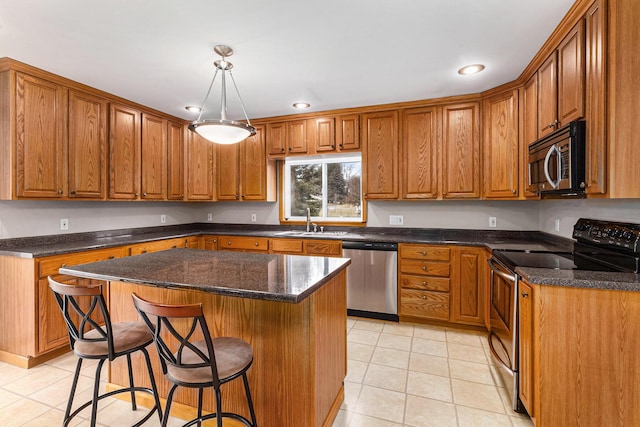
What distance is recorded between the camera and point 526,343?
173 cm

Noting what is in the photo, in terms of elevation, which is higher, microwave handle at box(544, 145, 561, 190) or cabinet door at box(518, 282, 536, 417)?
microwave handle at box(544, 145, 561, 190)

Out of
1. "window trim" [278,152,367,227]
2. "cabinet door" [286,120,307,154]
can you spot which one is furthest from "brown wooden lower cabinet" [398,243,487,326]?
"cabinet door" [286,120,307,154]

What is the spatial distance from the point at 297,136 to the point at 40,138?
2.55 meters

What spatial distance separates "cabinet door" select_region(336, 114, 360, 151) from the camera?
12.3ft

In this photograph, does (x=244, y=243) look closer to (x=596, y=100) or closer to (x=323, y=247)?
(x=323, y=247)

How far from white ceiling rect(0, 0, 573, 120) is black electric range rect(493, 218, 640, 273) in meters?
1.37

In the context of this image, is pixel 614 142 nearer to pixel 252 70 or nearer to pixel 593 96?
pixel 593 96

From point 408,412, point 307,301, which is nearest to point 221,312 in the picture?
point 307,301

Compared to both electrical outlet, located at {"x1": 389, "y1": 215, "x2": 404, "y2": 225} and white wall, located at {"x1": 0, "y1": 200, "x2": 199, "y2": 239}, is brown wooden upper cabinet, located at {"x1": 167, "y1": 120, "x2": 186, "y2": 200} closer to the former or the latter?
white wall, located at {"x1": 0, "y1": 200, "x2": 199, "y2": 239}

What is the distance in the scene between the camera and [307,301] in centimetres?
151

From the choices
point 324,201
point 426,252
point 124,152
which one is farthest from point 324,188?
point 124,152

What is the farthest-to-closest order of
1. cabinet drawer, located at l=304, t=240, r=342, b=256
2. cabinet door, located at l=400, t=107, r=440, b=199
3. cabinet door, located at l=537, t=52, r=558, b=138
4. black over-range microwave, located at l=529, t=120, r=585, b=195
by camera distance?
cabinet drawer, located at l=304, t=240, r=342, b=256 < cabinet door, located at l=400, t=107, r=440, b=199 < cabinet door, located at l=537, t=52, r=558, b=138 < black over-range microwave, located at l=529, t=120, r=585, b=195

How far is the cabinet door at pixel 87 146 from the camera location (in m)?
2.97

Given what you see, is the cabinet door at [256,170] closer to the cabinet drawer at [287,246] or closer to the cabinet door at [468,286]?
the cabinet drawer at [287,246]
